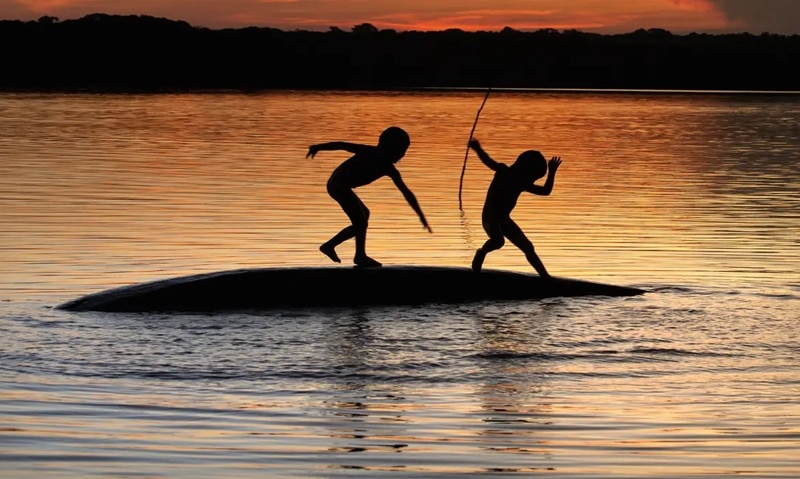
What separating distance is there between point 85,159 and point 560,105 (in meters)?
74.1

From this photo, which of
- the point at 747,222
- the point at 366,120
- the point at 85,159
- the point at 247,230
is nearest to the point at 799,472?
the point at 247,230

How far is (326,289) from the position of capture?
16.2 m

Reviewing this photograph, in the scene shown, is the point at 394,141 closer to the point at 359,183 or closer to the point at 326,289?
the point at 359,183

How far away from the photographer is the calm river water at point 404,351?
387 inches

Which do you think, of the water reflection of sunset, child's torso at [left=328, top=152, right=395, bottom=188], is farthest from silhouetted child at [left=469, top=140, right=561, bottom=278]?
the water reflection of sunset

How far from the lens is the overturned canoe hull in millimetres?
15570

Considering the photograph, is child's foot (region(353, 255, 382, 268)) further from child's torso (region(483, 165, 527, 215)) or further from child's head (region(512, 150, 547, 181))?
child's head (region(512, 150, 547, 181))

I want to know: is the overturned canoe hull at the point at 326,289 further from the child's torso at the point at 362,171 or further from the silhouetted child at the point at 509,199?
the child's torso at the point at 362,171

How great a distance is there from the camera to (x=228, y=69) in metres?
139

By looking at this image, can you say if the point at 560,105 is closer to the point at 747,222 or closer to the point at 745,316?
the point at 747,222

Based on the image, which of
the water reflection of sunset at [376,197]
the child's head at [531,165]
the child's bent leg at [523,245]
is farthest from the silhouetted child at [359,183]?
the water reflection of sunset at [376,197]

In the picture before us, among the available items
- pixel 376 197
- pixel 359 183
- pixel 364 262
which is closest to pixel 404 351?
pixel 364 262

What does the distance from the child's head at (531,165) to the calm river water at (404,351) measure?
167 centimetres

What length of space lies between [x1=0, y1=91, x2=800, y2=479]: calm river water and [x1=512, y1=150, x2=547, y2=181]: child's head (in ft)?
5.49
